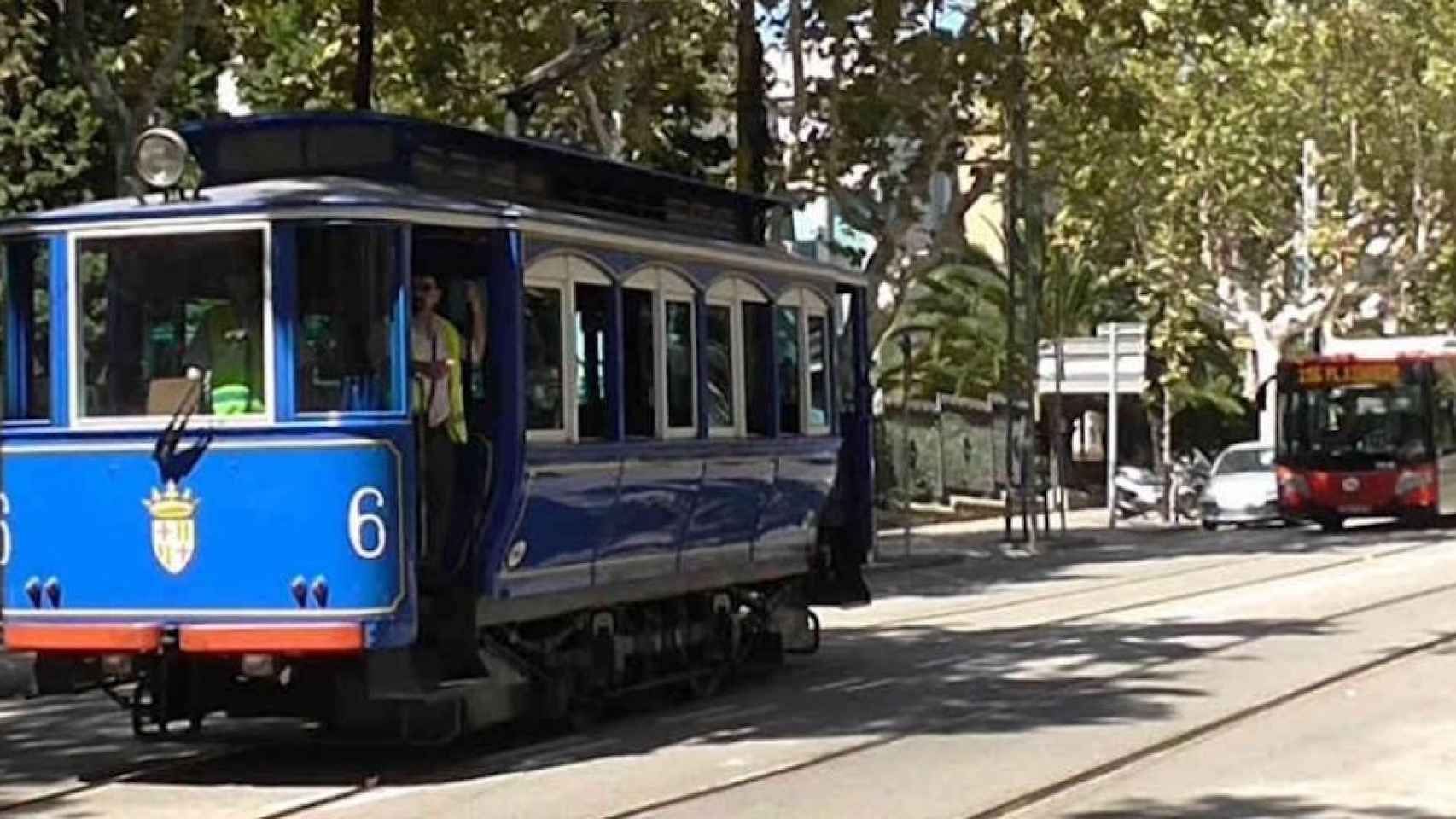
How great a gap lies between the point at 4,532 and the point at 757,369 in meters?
5.15

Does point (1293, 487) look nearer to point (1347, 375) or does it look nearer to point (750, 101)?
point (1347, 375)

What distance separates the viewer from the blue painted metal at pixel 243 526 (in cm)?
1257

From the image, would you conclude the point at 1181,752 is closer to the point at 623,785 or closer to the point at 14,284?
the point at 623,785

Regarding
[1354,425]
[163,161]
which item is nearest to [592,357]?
[163,161]

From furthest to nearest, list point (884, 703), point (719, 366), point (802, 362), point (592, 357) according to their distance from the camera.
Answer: point (802, 362), point (884, 703), point (719, 366), point (592, 357)

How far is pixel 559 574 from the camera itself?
1412cm

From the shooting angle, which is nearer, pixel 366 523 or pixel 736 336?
pixel 366 523

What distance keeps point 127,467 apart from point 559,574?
2426mm

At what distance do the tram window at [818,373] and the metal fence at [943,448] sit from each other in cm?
2338

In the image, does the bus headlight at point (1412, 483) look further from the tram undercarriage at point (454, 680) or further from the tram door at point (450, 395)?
the tram door at point (450, 395)

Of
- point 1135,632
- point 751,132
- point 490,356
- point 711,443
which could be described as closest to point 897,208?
point 751,132

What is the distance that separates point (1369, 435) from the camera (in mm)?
42125

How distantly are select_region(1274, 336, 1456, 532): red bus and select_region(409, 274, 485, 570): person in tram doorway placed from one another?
30075 millimetres

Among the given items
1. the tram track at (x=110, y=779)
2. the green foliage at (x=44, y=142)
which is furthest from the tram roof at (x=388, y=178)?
the green foliage at (x=44, y=142)
